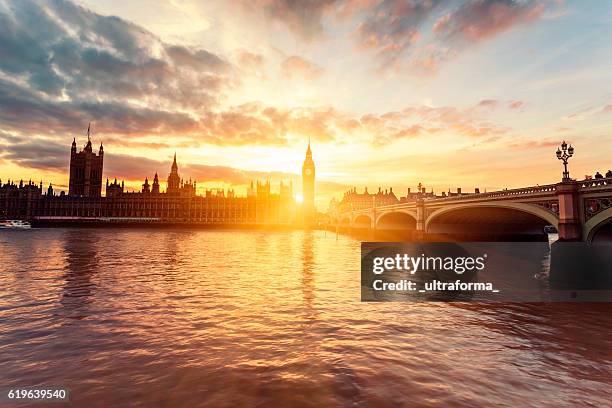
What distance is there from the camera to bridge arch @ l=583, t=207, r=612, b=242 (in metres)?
17.8

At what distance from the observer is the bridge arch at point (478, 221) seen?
34.4 m

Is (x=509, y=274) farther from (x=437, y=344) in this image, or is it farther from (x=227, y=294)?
(x=227, y=294)

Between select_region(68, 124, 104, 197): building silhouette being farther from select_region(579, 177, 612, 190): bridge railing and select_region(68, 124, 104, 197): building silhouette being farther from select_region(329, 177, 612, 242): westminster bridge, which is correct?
select_region(579, 177, 612, 190): bridge railing

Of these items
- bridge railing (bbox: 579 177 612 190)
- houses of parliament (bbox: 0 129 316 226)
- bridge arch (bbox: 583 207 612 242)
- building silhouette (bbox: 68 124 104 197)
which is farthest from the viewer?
building silhouette (bbox: 68 124 104 197)

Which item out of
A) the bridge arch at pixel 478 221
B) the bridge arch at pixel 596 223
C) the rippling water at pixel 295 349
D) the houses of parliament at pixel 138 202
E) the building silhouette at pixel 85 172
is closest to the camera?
the rippling water at pixel 295 349

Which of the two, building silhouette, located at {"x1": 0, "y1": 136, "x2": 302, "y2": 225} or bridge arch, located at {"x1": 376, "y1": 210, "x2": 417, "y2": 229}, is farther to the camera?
building silhouette, located at {"x1": 0, "y1": 136, "x2": 302, "y2": 225}

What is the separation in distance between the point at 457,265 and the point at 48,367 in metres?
32.3

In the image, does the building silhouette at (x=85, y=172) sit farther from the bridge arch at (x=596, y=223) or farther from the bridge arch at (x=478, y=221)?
the bridge arch at (x=596, y=223)

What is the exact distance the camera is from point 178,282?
59.9ft

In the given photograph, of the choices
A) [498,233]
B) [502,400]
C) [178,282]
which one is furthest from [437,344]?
[498,233]

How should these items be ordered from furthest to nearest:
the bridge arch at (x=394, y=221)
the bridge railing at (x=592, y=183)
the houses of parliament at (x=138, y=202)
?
1. the houses of parliament at (x=138, y=202)
2. the bridge arch at (x=394, y=221)
3. the bridge railing at (x=592, y=183)

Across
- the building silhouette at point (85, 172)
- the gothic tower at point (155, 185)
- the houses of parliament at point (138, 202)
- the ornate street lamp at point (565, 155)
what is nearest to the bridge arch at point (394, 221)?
the ornate street lamp at point (565, 155)

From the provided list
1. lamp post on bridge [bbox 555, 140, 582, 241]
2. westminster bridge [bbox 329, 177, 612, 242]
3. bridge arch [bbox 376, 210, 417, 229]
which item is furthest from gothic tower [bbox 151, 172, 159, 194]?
lamp post on bridge [bbox 555, 140, 582, 241]

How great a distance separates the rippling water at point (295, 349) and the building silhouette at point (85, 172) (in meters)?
178
